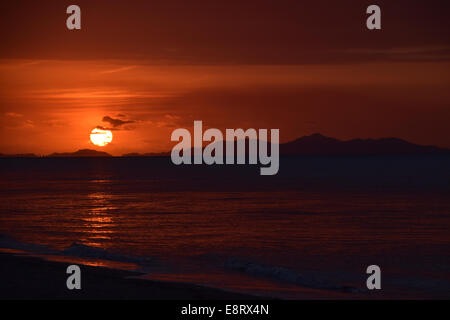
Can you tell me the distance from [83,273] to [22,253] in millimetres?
6573

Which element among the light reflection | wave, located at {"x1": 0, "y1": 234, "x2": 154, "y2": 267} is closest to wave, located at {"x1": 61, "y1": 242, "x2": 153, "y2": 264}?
wave, located at {"x1": 0, "y1": 234, "x2": 154, "y2": 267}

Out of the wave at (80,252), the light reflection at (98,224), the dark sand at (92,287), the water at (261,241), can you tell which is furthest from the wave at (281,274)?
the light reflection at (98,224)

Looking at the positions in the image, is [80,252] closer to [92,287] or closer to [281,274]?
[92,287]

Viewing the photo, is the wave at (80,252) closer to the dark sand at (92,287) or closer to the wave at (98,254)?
the wave at (98,254)

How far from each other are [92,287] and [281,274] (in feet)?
24.2

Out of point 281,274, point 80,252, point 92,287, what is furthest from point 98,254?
point 281,274

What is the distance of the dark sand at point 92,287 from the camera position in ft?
54.6

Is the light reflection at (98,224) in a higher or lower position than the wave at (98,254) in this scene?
higher

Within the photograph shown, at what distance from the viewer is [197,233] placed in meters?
32.2

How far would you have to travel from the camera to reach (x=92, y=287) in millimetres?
17641

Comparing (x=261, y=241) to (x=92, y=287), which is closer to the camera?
(x=92, y=287)

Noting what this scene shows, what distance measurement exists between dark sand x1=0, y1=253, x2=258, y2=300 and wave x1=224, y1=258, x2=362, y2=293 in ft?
12.1

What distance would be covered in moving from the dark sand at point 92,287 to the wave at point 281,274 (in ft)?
12.1

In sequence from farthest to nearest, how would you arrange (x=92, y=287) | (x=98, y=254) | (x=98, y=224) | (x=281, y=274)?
(x=98, y=224), (x=98, y=254), (x=281, y=274), (x=92, y=287)
